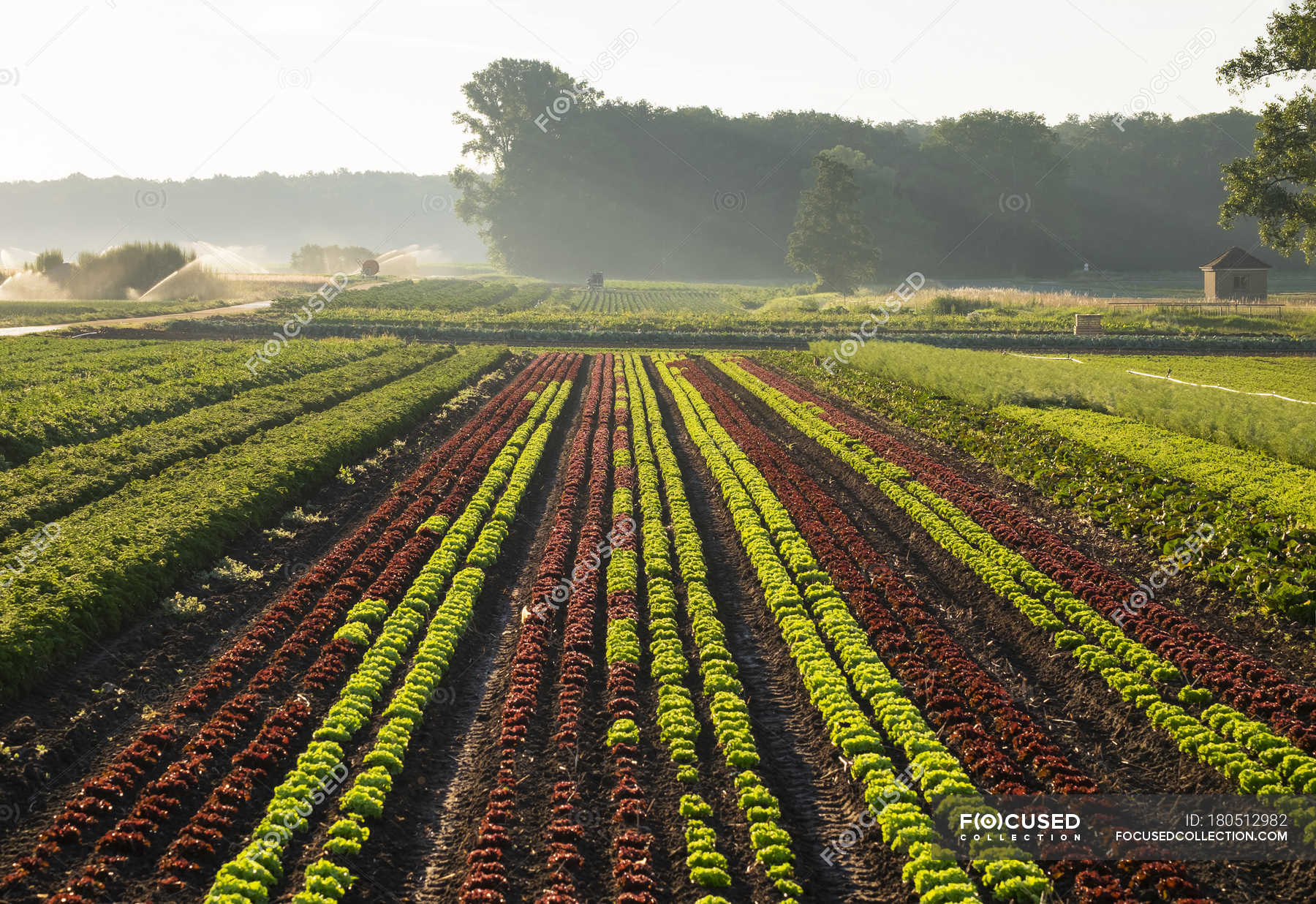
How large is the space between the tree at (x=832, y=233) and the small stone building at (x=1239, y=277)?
39.4 m

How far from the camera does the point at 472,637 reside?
46.9 feet

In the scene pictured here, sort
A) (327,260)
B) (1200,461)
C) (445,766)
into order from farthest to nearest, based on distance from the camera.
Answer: (327,260), (1200,461), (445,766)

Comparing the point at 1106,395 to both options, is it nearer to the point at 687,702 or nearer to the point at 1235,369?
the point at 1235,369

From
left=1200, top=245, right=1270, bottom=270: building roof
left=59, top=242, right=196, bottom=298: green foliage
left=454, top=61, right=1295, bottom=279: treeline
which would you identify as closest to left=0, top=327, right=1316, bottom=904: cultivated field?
left=1200, top=245, right=1270, bottom=270: building roof

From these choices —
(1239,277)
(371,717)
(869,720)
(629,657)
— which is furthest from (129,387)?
(1239,277)

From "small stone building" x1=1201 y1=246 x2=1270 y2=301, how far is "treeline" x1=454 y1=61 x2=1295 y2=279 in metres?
57.4

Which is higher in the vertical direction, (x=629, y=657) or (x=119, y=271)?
(x=119, y=271)

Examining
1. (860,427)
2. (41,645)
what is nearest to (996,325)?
(860,427)

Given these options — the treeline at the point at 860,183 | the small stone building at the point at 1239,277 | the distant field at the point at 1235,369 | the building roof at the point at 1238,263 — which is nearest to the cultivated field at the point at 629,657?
the distant field at the point at 1235,369

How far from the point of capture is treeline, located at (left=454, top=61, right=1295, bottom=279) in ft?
443

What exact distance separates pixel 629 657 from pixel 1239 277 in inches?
3144

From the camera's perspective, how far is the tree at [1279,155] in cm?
4206

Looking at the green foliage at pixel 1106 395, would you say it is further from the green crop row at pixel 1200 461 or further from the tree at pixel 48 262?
the tree at pixel 48 262

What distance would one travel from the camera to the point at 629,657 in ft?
42.8
